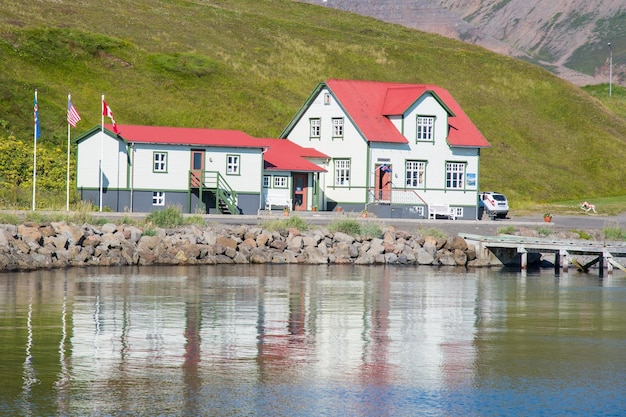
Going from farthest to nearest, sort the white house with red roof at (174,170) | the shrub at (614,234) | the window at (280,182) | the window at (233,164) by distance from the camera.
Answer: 1. the window at (280,182)
2. the window at (233,164)
3. the white house with red roof at (174,170)
4. the shrub at (614,234)

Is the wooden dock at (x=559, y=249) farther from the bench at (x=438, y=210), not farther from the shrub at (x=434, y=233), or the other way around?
the bench at (x=438, y=210)

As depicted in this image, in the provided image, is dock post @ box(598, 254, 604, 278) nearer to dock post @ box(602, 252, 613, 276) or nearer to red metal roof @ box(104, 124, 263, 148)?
dock post @ box(602, 252, 613, 276)

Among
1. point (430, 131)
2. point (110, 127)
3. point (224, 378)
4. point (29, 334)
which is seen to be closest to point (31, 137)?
point (110, 127)

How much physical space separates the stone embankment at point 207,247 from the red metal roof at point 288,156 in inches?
607

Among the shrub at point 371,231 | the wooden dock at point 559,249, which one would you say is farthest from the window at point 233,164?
the wooden dock at point 559,249

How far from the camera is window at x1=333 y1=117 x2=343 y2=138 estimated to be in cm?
6538

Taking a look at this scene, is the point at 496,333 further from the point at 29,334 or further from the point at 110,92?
the point at 110,92

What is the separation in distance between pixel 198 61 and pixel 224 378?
81.7 m

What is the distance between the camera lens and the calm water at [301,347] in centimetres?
1780

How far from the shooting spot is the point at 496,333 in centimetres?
2530

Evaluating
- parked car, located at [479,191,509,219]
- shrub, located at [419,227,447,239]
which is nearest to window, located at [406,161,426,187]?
parked car, located at [479,191,509,219]

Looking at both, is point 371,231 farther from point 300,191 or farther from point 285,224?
point 300,191

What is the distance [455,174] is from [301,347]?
44.8m

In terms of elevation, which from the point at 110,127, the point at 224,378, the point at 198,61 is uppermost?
the point at 198,61
